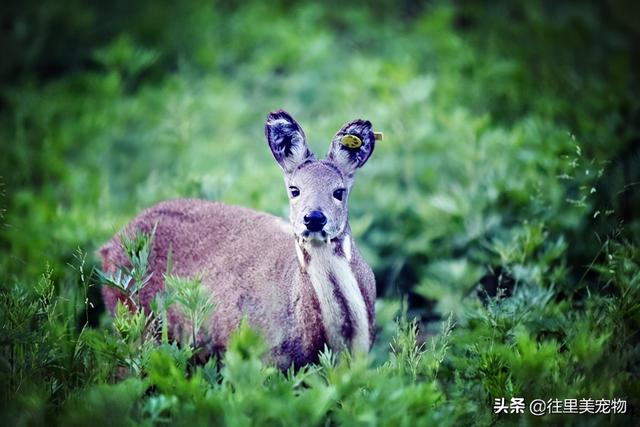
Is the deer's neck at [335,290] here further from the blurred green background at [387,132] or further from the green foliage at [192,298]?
the blurred green background at [387,132]

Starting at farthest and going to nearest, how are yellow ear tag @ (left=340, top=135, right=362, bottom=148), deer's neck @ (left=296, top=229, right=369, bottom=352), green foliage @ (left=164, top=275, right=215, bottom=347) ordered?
yellow ear tag @ (left=340, top=135, right=362, bottom=148) < deer's neck @ (left=296, top=229, right=369, bottom=352) < green foliage @ (left=164, top=275, right=215, bottom=347)

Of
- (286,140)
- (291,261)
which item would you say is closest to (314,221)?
(291,261)

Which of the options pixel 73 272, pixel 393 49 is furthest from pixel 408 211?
pixel 393 49

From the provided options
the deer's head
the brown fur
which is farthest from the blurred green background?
the deer's head

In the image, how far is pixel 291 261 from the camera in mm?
4738

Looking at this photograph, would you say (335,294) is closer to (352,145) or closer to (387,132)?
(352,145)

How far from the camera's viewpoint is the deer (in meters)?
4.46

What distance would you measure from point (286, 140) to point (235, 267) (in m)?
0.83

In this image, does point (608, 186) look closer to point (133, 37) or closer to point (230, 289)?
point (230, 289)

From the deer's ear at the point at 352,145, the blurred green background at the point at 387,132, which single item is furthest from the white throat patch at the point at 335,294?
the blurred green background at the point at 387,132

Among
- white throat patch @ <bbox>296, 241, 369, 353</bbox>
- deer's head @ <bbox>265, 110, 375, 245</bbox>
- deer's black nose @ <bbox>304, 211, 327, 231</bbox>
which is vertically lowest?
white throat patch @ <bbox>296, 241, 369, 353</bbox>

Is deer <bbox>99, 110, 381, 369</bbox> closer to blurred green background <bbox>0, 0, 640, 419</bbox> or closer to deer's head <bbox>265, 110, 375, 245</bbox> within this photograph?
deer's head <bbox>265, 110, 375, 245</bbox>

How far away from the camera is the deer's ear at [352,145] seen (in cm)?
464

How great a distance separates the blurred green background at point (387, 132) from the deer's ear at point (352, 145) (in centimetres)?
115
